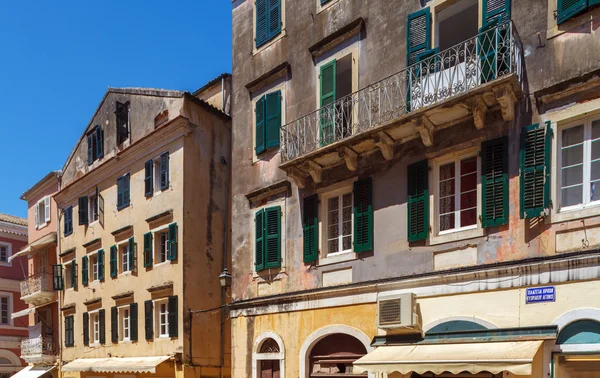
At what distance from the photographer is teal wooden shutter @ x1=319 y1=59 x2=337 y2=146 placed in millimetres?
13079

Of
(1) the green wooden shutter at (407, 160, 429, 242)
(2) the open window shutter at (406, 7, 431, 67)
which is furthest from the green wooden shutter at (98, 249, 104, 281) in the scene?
(2) the open window shutter at (406, 7, 431, 67)

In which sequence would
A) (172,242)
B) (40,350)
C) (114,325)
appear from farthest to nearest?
(40,350), (114,325), (172,242)

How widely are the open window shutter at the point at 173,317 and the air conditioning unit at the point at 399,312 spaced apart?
30.8 ft

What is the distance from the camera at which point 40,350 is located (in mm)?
27906

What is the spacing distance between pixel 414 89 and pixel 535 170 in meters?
3.04

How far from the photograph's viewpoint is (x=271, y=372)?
47.1 ft

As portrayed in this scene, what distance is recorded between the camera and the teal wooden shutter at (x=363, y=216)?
12195 millimetres

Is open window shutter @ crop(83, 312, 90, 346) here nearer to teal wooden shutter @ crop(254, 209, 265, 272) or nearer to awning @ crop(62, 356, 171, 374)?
awning @ crop(62, 356, 171, 374)

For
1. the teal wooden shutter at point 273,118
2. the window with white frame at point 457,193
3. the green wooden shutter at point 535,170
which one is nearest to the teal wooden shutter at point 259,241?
the teal wooden shutter at point 273,118

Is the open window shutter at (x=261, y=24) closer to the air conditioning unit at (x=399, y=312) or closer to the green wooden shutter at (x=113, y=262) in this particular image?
the air conditioning unit at (x=399, y=312)

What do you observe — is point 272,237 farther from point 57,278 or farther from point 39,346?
point 39,346

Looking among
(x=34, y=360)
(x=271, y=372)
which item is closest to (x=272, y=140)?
(x=271, y=372)

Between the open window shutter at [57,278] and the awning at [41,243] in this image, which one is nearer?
the open window shutter at [57,278]

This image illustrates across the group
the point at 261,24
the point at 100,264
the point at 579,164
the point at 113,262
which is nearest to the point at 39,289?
the point at 100,264
